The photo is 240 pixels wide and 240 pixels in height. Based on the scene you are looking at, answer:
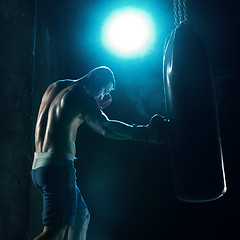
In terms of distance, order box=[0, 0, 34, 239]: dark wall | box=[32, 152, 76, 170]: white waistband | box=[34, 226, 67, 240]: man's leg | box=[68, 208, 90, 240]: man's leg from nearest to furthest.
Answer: box=[34, 226, 67, 240]: man's leg
box=[32, 152, 76, 170]: white waistband
box=[68, 208, 90, 240]: man's leg
box=[0, 0, 34, 239]: dark wall

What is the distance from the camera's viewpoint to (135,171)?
2.81 metres

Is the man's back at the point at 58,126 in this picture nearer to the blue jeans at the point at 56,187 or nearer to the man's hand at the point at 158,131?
the blue jeans at the point at 56,187

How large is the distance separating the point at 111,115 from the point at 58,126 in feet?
5.18

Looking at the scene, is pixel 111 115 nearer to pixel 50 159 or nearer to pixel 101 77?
pixel 101 77

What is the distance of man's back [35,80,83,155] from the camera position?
4.49 feet

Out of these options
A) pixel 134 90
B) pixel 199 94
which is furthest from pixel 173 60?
pixel 134 90

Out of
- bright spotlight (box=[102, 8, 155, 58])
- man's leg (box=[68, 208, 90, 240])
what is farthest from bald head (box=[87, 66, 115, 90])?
bright spotlight (box=[102, 8, 155, 58])

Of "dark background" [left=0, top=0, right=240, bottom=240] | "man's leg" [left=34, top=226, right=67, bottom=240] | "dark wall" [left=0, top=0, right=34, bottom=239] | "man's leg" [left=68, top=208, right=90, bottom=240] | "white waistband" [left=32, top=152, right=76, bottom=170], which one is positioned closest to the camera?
A: "man's leg" [left=34, top=226, right=67, bottom=240]

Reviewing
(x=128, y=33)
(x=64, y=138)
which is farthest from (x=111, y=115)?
(x=64, y=138)

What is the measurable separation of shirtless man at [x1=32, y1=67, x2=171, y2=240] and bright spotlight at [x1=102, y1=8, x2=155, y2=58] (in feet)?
5.39

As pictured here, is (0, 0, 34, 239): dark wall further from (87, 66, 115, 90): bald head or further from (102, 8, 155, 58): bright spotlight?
(87, 66, 115, 90): bald head

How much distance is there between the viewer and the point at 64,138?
4.56 feet

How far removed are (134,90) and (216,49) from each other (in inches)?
39.7

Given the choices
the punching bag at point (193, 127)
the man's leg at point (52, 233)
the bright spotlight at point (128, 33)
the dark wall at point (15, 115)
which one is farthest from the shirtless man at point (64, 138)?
the bright spotlight at point (128, 33)
